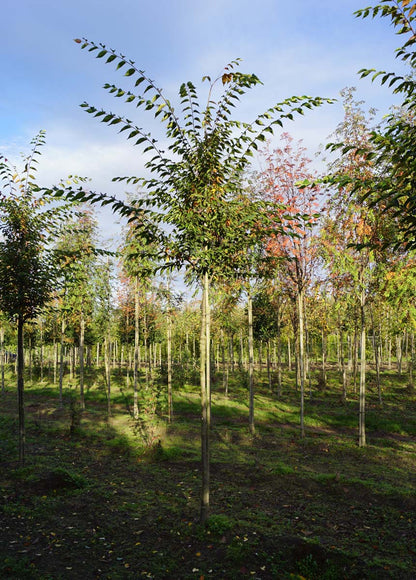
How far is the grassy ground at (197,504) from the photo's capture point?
5848mm

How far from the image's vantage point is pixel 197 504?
27.6ft

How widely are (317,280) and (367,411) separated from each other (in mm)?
9916

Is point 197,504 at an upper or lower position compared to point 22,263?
lower

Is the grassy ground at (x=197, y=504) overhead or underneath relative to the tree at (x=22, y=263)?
underneath

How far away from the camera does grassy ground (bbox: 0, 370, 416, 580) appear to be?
5848mm

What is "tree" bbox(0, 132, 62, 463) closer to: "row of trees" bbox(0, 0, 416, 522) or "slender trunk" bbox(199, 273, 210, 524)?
"row of trees" bbox(0, 0, 416, 522)

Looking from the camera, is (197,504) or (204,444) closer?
(204,444)

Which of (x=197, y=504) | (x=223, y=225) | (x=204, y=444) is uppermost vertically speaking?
(x=223, y=225)

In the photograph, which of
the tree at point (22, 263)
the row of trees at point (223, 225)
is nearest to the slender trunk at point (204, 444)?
the row of trees at point (223, 225)

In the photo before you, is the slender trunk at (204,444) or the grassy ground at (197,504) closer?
the grassy ground at (197,504)

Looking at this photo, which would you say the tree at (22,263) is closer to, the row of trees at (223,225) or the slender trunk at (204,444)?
the row of trees at (223,225)

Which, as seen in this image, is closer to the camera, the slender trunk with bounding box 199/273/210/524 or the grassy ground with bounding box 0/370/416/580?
the grassy ground with bounding box 0/370/416/580

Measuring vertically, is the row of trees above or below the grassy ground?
above

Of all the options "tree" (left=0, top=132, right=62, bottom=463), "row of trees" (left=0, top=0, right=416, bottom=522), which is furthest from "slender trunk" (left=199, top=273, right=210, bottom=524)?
"tree" (left=0, top=132, right=62, bottom=463)
